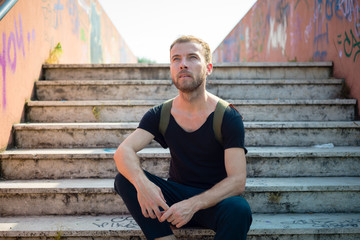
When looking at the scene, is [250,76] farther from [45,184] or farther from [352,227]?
[45,184]

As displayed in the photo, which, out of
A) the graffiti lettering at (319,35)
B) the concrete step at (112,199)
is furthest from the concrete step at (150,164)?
the graffiti lettering at (319,35)

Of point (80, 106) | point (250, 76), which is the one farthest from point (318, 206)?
point (80, 106)

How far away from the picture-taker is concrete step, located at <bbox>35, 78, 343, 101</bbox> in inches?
131

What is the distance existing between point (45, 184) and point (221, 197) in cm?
143

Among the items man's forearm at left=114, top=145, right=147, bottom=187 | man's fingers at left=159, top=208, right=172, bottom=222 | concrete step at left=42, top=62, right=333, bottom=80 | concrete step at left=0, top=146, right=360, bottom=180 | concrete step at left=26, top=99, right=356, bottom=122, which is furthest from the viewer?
concrete step at left=42, top=62, right=333, bottom=80

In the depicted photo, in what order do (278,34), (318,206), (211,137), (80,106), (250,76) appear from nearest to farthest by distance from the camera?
(211,137) → (318,206) → (80,106) → (250,76) → (278,34)

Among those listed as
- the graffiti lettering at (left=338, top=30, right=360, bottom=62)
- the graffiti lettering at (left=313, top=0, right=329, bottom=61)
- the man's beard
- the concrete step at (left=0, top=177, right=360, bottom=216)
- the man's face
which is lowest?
the concrete step at (left=0, top=177, right=360, bottom=216)

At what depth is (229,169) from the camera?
5.65 ft

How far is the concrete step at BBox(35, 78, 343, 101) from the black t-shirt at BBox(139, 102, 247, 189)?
147 centimetres

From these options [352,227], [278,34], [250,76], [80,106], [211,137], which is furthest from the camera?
[278,34]

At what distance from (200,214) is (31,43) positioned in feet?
8.66

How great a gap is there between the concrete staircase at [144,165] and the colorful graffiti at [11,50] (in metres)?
0.39

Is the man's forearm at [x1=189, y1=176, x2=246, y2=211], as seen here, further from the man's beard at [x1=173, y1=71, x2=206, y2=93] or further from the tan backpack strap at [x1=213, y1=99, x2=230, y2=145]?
the man's beard at [x1=173, y1=71, x2=206, y2=93]

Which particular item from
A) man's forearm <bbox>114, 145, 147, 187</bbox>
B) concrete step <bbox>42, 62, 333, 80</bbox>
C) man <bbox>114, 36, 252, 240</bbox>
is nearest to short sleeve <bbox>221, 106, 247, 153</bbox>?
man <bbox>114, 36, 252, 240</bbox>
